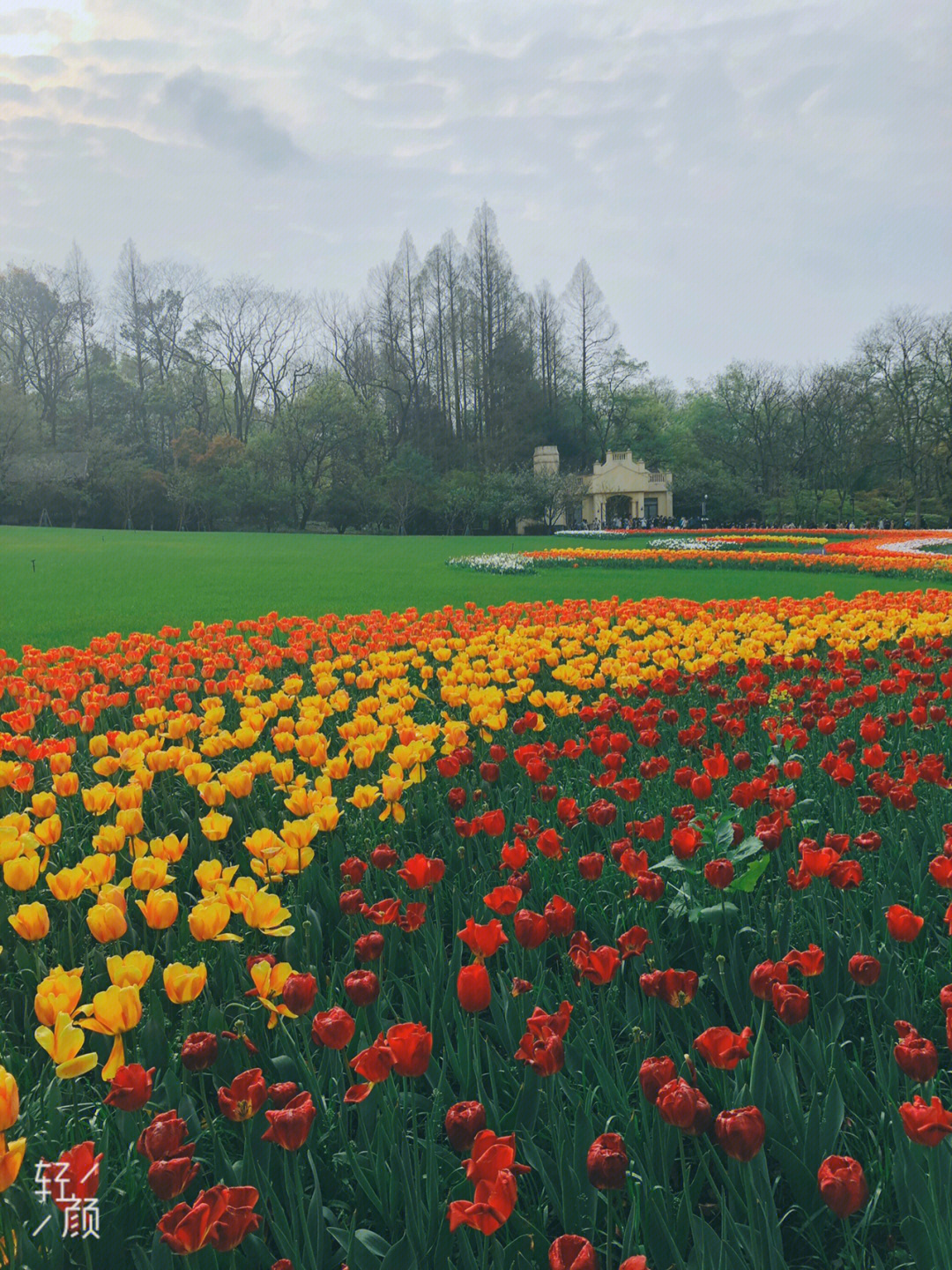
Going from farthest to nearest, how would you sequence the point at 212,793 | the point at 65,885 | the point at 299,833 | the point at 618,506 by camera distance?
the point at 618,506 → the point at 212,793 → the point at 299,833 → the point at 65,885

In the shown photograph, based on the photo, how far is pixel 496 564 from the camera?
17.3 metres

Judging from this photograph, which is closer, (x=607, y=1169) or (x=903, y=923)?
(x=607, y=1169)

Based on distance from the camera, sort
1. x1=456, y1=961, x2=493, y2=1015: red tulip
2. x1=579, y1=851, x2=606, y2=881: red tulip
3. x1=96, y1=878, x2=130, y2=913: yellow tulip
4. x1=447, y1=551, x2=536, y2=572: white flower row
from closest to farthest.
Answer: x1=456, y1=961, x2=493, y2=1015: red tulip, x1=96, y1=878, x2=130, y2=913: yellow tulip, x1=579, y1=851, x2=606, y2=881: red tulip, x1=447, y1=551, x2=536, y2=572: white flower row

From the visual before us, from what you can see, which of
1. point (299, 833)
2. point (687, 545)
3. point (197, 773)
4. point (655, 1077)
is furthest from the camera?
point (687, 545)

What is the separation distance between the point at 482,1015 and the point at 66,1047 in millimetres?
1024

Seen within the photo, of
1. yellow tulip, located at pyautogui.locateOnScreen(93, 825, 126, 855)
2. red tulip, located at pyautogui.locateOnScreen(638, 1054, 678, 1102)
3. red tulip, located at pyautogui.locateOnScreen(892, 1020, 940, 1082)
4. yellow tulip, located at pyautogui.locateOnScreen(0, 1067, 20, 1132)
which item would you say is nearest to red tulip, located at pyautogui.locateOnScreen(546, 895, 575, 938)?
red tulip, located at pyautogui.locateOnScreen(638, 1054, 678, 1102)

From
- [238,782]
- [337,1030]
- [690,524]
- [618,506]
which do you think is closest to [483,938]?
[337,1030]

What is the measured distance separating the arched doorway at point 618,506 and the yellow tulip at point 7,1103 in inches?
2042

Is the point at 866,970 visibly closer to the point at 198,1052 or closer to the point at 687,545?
the point at 198,1052

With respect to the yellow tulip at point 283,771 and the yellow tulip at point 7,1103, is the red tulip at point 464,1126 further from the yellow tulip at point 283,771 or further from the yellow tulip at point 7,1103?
the yellow tulip at point 283,771

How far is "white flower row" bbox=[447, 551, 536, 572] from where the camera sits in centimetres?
1670

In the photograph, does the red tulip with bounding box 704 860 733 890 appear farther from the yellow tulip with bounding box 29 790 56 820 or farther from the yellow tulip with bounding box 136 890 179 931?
the yellow tulip with bounding box 29 790 56 820

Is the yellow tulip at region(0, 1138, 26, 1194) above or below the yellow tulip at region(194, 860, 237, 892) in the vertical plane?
below

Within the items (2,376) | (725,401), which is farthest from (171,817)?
(725,401)
